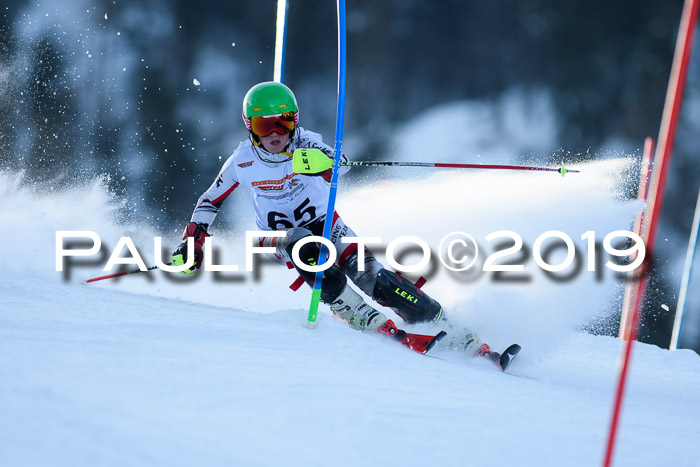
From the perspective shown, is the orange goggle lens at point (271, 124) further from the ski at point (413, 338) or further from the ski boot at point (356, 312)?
the ski at point (413, 338)

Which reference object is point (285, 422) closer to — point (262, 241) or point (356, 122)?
point (262, 241)

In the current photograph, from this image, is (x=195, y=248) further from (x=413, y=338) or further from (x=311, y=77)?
(x=311, y=77)

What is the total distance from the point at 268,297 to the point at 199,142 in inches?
487

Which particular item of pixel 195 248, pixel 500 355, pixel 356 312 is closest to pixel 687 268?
pixel 500 355

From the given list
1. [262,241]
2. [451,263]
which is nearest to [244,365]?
[262,241]

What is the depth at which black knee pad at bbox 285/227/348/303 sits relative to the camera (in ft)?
10.0

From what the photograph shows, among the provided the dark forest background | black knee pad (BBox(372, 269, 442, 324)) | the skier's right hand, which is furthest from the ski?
the dark forest background

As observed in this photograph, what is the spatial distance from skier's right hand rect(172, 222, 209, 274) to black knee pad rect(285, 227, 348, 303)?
435 millimetres

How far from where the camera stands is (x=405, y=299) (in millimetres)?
3195

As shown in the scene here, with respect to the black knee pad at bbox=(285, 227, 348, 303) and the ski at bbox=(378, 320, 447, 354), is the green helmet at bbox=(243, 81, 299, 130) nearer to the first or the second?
the black knee pad at bbox=(285, 227, 348, 303)

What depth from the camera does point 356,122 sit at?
1883 centimetres

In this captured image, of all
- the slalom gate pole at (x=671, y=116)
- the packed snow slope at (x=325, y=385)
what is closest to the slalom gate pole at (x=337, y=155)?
the packed snow slope at (x=325, y=385)

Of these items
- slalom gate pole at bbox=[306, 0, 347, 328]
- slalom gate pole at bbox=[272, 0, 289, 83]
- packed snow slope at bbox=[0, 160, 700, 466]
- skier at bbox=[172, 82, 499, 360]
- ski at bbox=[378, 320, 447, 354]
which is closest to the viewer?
packed snow slope at bbox=[0, 160, 700, 466]

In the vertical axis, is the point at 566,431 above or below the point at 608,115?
below
